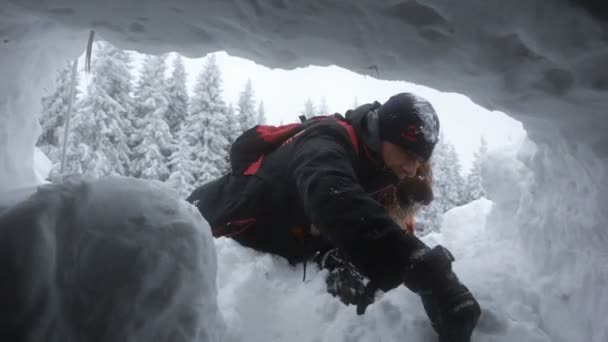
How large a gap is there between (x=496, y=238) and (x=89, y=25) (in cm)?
388

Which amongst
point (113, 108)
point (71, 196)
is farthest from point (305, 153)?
point (113, 108)

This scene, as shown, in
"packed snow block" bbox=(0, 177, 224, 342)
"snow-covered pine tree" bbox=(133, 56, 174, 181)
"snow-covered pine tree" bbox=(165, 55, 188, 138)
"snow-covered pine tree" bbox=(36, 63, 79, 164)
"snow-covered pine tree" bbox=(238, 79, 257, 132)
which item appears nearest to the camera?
"packed snow block" bbox=(0, 177, 224, 342)

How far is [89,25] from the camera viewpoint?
2.30 m

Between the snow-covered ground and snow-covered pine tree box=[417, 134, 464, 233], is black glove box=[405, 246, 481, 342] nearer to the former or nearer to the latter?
the snow-covered ground

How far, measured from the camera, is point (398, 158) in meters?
2.64

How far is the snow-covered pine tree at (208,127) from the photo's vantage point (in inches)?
840

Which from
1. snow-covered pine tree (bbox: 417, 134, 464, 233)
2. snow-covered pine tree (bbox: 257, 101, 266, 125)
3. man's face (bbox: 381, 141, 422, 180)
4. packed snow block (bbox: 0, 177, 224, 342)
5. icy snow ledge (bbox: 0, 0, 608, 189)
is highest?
icy snow ledge (bbox: 0, 0, 608, 189)

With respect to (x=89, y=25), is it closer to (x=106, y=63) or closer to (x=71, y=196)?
(x=71, y=196)

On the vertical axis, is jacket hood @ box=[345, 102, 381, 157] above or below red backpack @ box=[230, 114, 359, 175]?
above

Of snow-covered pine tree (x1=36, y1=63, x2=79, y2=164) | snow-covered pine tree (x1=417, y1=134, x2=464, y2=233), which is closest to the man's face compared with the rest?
snow-covered pine tree (x1=36, y1=63, x2=79, y2=164)

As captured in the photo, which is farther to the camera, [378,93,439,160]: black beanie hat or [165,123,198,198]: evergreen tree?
[165,123,198,198]: evergreen tree

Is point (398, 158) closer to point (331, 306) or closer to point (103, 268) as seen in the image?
point (331, 306)

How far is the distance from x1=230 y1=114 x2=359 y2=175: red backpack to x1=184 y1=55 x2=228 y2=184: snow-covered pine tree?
18.5m

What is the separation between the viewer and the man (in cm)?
189
